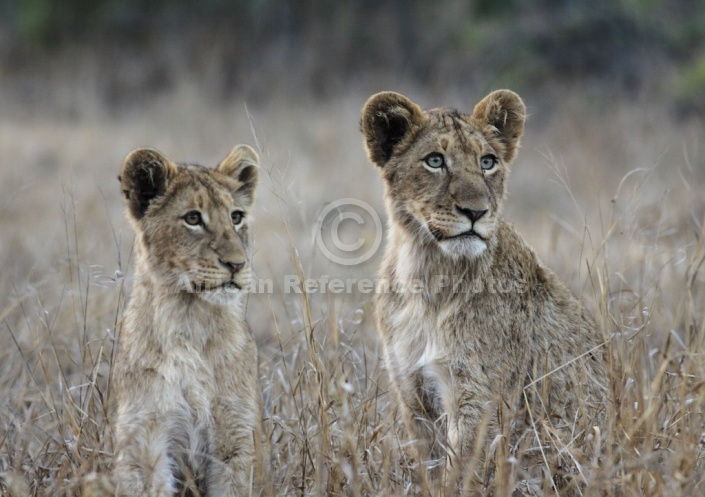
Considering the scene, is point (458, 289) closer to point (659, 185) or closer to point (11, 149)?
point (659, 185)

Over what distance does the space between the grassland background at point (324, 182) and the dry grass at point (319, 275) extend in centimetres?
3

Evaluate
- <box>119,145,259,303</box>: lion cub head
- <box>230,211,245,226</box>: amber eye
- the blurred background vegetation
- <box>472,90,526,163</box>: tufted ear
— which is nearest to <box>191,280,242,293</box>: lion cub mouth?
<box>119,145,259,303</box>: lion cub head

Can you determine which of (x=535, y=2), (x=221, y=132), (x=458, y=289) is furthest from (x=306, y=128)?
(x=458, y=289)

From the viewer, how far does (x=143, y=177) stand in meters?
4.19

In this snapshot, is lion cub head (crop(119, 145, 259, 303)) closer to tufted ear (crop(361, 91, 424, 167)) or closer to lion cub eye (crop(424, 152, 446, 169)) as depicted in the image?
tufted ear (crop(361, 91, 424, 167))

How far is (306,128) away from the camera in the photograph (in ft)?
51.6

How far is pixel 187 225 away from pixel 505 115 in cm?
159

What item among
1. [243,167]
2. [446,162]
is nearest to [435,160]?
[446,162]

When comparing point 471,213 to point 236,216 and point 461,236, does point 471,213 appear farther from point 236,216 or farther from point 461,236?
point 236,216

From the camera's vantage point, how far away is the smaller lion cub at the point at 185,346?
12.4ft

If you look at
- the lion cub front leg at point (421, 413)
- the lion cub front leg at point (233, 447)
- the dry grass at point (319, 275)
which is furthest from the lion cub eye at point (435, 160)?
the lion cub front leg at point (233, 447)

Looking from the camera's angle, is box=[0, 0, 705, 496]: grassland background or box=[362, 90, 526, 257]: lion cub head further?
box=[362, 90, 526, 257]: lion cub head

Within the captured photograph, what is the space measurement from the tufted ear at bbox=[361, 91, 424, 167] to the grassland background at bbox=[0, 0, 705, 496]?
1.52 ft

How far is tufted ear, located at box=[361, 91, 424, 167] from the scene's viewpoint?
4445 mm
